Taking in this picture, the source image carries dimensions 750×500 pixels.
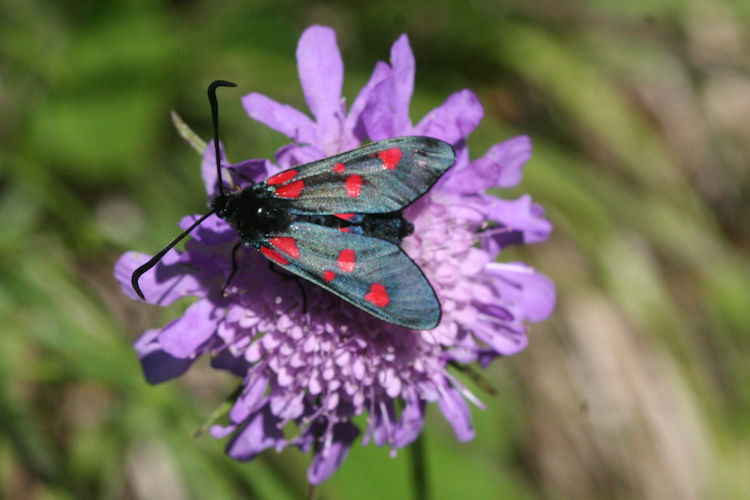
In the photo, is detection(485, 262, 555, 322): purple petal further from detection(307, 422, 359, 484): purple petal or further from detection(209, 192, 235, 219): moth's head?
detection(209, 192, 235, 219): moth's head

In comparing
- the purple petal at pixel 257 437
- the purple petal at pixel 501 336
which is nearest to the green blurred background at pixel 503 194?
the purple petal at pixel 257 437

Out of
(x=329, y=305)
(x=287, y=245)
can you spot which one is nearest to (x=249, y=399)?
(x=329, y=305)

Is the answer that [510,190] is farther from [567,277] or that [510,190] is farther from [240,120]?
[240,120]

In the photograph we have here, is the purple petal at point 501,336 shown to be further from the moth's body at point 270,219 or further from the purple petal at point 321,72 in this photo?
the purple petal at point 321,72

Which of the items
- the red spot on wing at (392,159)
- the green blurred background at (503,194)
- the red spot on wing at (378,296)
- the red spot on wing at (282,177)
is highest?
the red spot on wing at (282,177)

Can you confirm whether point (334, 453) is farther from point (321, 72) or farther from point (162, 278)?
point (321, 72)

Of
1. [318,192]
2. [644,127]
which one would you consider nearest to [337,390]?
[318,192]
